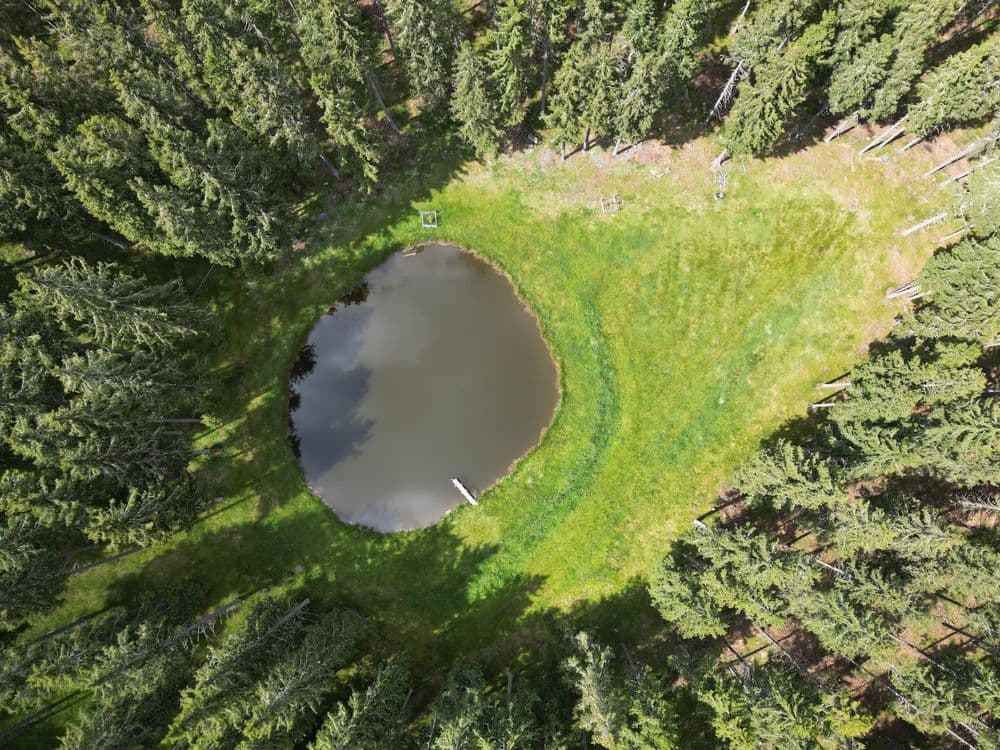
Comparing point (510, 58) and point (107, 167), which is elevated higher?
point (107, 167)

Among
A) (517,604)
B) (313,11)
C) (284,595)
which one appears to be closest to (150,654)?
(284,595)

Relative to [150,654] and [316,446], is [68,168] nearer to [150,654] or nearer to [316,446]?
[316,446]

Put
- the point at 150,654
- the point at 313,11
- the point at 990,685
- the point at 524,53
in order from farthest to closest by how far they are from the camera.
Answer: the point at 524,53 < the point at 313,11 < the point at 990,685 < the point at 150,654

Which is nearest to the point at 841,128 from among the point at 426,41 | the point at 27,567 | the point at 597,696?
the point at 426,41

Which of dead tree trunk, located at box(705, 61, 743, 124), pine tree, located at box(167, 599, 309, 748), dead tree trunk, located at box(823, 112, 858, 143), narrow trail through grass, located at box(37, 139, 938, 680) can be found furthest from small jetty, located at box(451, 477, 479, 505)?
dead tree trunk, located at box(823, 112, 858, 143)

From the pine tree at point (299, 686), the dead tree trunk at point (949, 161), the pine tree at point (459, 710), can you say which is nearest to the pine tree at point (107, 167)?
the pine tree at point (299, 686)

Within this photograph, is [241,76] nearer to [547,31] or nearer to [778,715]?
[547,31]
